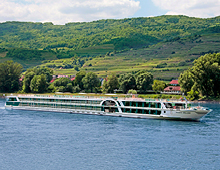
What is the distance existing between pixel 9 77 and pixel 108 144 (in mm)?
113664

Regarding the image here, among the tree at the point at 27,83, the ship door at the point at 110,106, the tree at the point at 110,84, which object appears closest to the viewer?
the ship door at the point at 110,106

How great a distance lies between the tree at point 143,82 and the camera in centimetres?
12294

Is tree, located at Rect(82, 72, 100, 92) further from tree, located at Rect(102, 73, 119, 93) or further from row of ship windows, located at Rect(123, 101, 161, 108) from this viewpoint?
row of ship windows, located at Rect(123, 101, 161, 108)

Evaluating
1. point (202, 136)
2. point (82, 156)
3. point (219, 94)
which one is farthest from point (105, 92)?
point (82, 156)

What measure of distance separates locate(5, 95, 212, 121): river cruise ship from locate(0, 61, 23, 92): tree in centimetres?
6014

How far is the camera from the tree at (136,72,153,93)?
122938 mm

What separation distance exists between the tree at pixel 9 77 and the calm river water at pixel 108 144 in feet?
276

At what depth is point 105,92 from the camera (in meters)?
132

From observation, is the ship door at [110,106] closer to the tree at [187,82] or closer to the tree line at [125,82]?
the tree line at [125,82]

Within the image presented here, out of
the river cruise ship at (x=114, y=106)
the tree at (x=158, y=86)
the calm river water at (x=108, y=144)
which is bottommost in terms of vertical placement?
the calm river water at (x=108, y=144)

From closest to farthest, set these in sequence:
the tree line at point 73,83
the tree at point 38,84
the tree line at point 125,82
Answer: the tree line at point 125,82 → the tree line at point 73,83 → the tree at point 38,84

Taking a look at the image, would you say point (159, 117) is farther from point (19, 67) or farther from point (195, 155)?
point (19, 67)

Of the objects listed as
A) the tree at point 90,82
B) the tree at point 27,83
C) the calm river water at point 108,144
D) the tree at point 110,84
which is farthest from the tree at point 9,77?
the calm river water at point 108,144

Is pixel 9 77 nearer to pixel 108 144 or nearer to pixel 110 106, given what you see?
pixel 110 106
